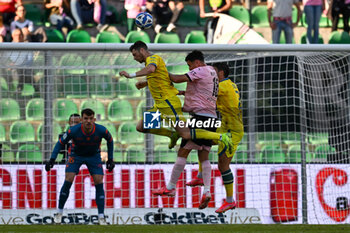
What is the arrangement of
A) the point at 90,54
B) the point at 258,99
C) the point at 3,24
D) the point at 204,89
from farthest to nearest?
the point at 3,24
the point at 258,99
the point at 90,54
the point at 204,89

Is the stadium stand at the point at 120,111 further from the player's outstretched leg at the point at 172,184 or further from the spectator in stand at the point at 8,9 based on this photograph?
the player's outstretched leg at the point at 172,184

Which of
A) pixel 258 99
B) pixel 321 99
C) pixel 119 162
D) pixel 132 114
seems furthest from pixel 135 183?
pixel 321 99

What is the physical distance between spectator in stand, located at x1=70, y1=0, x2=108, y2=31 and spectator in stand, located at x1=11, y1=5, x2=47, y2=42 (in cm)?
75

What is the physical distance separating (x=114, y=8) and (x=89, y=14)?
0.62 meters

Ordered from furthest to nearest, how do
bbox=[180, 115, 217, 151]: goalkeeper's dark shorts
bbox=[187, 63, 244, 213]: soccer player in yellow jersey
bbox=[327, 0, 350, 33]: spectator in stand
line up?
bbox=[327, 0, 350, 33]: spectator in stand
bbox=[187, 63, 244, 213]: soccer player in yellow jersey
bbox=[180, 115, 217, 151]: goalkeeper's dark shorts

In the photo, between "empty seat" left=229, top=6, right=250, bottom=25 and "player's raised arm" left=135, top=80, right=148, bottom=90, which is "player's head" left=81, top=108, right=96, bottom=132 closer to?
"player's raised arm" left=135, top=80, right=148, bottom=90

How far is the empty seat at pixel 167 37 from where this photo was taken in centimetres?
1410

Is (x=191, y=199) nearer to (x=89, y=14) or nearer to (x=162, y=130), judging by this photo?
(x=162, y=130)

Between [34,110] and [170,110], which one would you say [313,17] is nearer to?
[34,110]

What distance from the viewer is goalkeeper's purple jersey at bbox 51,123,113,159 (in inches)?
408

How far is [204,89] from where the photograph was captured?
27.1 feet

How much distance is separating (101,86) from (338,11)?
5242 mm

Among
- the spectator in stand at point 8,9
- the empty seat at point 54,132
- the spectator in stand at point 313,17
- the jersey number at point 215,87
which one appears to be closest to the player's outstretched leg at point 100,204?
the empty seat at point 54,132

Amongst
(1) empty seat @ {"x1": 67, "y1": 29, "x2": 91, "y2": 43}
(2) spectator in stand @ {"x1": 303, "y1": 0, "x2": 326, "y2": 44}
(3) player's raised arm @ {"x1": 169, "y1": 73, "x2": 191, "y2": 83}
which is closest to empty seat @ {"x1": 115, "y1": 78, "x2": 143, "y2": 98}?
(1) empty seat @ {"x1": 67, "y1": 29, "x2": 91, "y2": 43}
